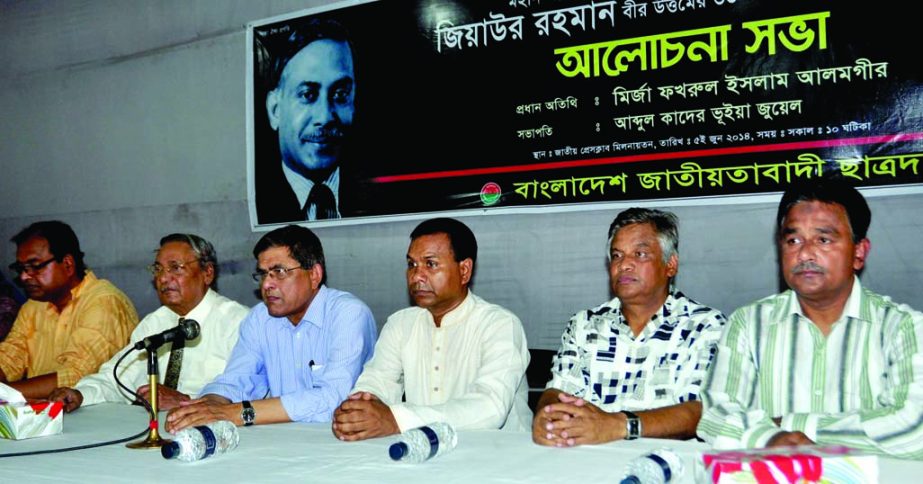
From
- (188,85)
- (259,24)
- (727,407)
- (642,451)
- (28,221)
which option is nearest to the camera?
(642,451)

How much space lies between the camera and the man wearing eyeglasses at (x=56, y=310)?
4168 millimetres

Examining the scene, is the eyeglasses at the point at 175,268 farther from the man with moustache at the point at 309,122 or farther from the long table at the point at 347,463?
the long table at the point at 347,463

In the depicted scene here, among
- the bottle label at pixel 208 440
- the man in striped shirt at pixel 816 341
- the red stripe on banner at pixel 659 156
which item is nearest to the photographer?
the bottle label at pixel 208 440

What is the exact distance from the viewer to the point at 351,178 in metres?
4.45

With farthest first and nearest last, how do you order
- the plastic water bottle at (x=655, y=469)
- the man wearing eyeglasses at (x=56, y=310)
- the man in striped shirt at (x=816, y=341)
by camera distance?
1. the man wearing eyeglasses at (x=56, y=310)
2. the man in striped shirt at (x=816, y=341)
3. the plastic water bottle at (x=655, y=469)

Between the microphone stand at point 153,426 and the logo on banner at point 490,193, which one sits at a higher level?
the logo on banner at point 490,193

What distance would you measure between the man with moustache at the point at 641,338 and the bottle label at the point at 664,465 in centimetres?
83

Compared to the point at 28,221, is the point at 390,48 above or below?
above

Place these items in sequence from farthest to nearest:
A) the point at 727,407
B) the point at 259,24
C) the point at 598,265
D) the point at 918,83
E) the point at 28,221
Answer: the point at 28,221 < the point at 259,24 < the point at 598,265 < the point at 918,83 < the point at 727,407

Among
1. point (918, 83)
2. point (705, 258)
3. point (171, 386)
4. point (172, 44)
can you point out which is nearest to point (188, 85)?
point (172, 44)

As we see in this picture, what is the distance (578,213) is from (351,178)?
1.23m

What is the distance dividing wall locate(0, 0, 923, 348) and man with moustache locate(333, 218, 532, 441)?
0.83 meters

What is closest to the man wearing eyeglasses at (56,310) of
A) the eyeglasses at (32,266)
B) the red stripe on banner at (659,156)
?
the eyeglasses at (32,266)

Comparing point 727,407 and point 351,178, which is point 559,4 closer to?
point 351,178
